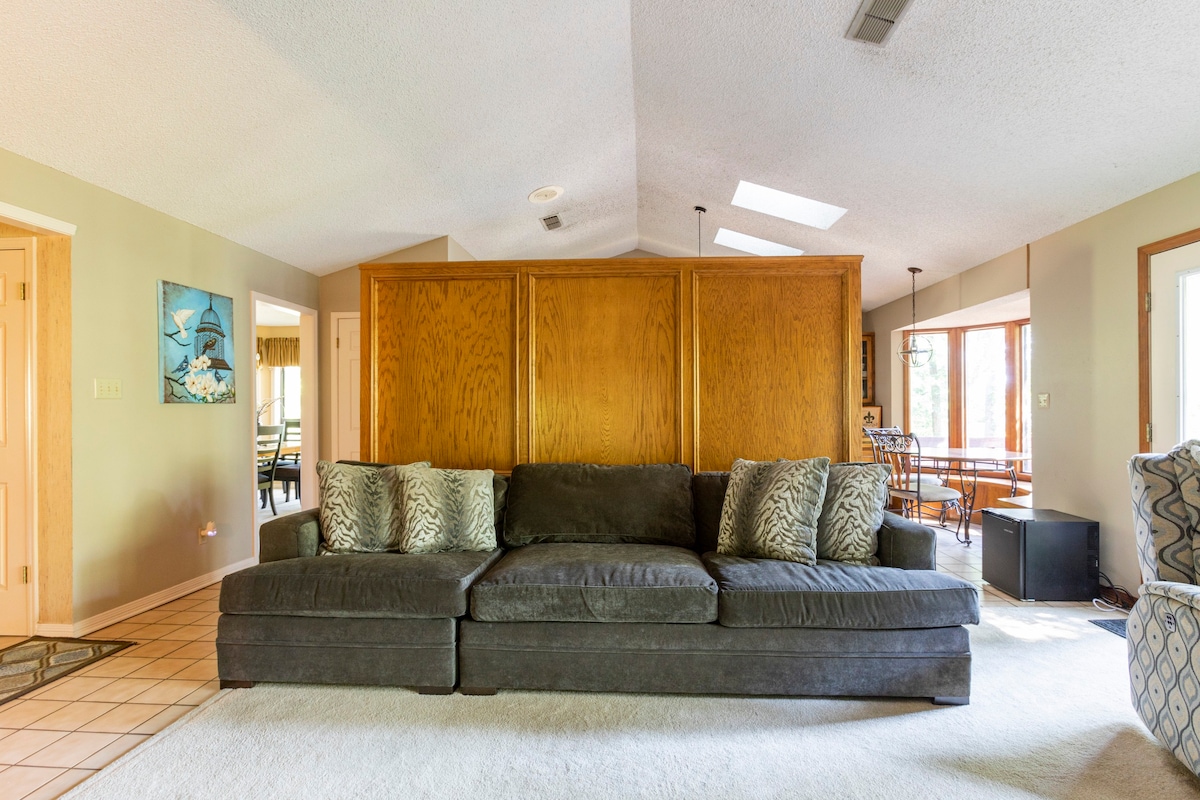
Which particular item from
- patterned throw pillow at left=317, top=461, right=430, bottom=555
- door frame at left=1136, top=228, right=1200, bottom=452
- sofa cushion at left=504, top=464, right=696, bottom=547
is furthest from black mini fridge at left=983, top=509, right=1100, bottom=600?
patterned throw pillow at left=317, top=461, right=430, bottom=555

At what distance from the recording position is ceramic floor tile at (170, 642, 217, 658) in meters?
2.61

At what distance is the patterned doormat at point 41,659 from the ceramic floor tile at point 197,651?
293 millimetres

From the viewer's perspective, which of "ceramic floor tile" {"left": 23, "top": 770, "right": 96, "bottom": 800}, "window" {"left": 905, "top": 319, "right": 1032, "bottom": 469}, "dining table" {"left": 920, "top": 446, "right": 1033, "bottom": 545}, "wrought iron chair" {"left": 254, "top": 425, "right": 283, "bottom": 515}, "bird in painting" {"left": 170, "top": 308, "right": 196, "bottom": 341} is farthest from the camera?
"window" {"left": 905, "top": 319, "right": 1032, "bottom": 469}

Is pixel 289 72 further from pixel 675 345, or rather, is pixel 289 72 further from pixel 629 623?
pixel 629 623

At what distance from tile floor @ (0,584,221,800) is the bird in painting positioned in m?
1.67

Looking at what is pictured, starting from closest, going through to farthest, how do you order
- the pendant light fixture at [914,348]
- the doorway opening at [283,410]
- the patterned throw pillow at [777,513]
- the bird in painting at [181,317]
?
1. the patterned throw pillow at [777,513]
2. the bird in painting at [181,317]
3. the doorway opening at [283,410]
4. the pendant light fixture at [914,348]

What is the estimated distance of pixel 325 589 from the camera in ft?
7.29

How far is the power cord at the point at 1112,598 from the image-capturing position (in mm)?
3141

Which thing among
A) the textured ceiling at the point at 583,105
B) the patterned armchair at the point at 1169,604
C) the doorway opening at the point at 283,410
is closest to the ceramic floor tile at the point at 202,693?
the doorway opening at the point at 283,410

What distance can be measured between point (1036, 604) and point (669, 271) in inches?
113

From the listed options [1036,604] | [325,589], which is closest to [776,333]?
[1036,604]

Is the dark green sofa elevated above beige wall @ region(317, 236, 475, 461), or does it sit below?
below

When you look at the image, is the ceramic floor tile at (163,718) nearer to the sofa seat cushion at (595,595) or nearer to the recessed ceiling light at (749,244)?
the sofa seat cushion at (595,595)

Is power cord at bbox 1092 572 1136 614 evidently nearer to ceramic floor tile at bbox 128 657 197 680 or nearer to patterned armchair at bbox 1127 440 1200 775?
patterned armchair at bbox 1127 440 1200 775
